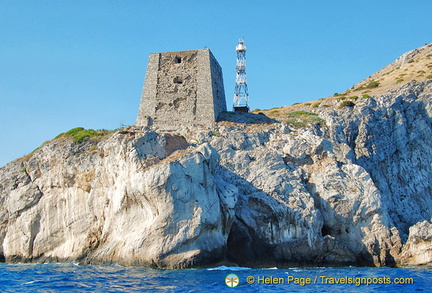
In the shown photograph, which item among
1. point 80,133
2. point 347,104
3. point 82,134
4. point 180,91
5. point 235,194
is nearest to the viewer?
point 235,194

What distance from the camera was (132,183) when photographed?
26.2 m

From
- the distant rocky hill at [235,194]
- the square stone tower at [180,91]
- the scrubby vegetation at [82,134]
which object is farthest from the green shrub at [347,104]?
the scrubby vegetation at [82,134]

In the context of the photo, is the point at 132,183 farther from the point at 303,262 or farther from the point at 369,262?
the point at 369,262

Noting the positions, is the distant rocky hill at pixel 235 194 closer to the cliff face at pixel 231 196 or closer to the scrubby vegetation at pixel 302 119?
the cliff face at pixel 231 196

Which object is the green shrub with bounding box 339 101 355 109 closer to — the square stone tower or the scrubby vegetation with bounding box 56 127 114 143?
the square stone tower

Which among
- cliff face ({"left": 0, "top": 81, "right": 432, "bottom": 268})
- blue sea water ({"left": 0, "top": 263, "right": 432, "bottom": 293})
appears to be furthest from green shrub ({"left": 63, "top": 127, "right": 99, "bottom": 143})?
blue sea water ({"left": 0, "top": 263, "right": 432, "bottom": 293})

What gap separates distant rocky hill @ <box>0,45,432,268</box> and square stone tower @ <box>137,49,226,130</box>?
4.57 ft

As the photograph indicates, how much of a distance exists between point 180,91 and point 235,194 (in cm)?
1181

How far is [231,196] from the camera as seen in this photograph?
27.1m

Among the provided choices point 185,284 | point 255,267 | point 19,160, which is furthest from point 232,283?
point 19,160

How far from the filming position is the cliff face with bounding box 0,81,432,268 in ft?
83.3

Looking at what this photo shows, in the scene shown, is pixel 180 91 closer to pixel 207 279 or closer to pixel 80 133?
pixel 80 133

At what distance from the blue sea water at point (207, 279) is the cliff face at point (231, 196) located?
1840 millimetres

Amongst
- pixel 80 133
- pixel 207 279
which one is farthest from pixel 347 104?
pixel 207 279
